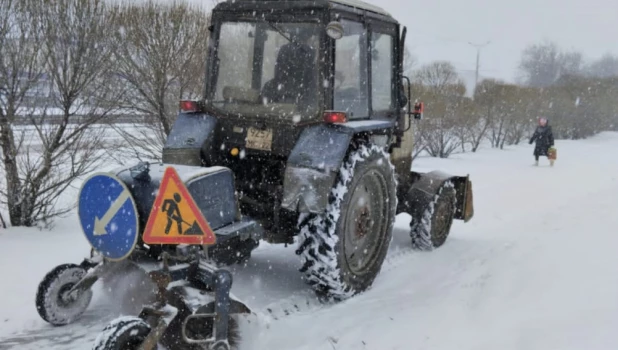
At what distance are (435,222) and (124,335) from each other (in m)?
4.35

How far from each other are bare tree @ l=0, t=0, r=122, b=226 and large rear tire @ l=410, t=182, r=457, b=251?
167 inches

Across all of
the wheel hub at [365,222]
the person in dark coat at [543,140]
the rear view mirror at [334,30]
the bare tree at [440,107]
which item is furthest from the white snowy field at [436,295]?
the bare tree at [440,107]

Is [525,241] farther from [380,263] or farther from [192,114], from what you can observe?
[192,114]

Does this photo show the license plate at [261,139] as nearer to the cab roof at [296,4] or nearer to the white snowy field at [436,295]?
the cab roof at [296,4]

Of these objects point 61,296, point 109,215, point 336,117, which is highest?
point 336,117

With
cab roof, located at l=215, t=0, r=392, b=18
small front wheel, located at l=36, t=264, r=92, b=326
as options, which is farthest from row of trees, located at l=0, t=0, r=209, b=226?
small front wheel, located at l=36, t=264, r=92, b=326

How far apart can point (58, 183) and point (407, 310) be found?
471cm

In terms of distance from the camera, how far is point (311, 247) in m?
4.54

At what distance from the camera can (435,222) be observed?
6703mm

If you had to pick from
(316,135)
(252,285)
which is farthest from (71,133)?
(316,135)

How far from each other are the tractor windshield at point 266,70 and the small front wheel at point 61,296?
196cm

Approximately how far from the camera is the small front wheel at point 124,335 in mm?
3090

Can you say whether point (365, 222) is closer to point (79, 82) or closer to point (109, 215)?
point (109, 215)

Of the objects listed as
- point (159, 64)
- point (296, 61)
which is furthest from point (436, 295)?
point (159, 64)
